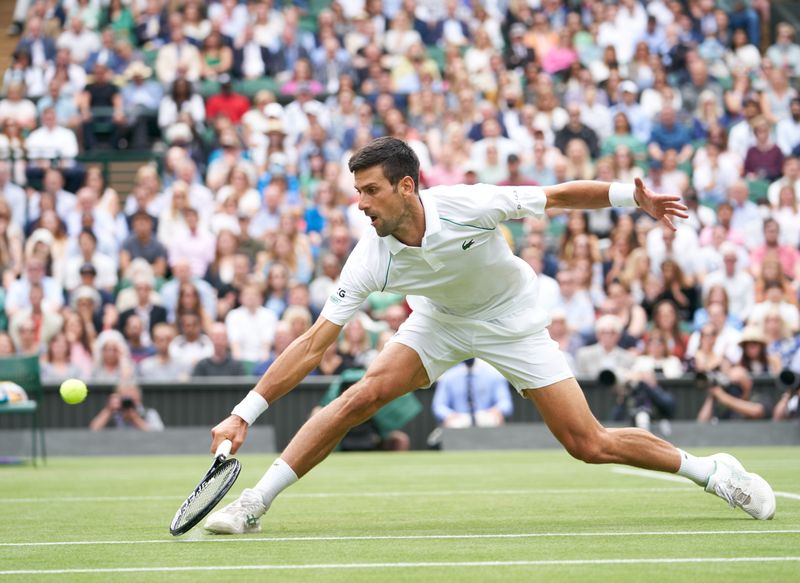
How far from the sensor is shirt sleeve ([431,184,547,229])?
6.99m

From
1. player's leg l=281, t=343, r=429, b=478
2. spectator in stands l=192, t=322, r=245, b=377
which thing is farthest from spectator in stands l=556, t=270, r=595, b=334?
player's leg l=281, t=343, r=429, b=478

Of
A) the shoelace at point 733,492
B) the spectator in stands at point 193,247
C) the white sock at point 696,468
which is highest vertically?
the spectator in stands at point 193,247

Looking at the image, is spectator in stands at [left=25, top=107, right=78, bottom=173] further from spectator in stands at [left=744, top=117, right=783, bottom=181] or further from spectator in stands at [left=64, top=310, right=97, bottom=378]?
spectator in stands at [left=744, top=117, right=783, bottom=181]

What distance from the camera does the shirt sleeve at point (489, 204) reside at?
22.9 feet

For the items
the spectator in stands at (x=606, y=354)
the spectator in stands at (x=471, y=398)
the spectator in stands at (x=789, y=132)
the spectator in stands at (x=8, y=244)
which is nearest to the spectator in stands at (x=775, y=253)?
the spectator in stands at (x=606, y=354)

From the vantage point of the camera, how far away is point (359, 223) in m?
18.2

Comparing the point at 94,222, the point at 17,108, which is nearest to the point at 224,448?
the point at 94,222

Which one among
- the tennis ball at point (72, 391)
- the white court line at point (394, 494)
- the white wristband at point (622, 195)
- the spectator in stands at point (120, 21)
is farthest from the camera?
the spectator in stands at point (120, 21)

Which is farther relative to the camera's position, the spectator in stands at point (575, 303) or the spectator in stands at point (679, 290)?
the spectator in stands at point (679, 290)

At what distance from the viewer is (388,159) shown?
6.75 meters

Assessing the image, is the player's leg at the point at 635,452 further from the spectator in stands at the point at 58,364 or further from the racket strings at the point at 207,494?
the spectator in stands at the point at 58,364

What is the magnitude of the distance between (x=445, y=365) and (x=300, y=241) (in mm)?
10630

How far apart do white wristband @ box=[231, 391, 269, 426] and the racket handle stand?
0.57ft

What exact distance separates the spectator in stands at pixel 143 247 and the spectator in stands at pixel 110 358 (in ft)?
5.81
